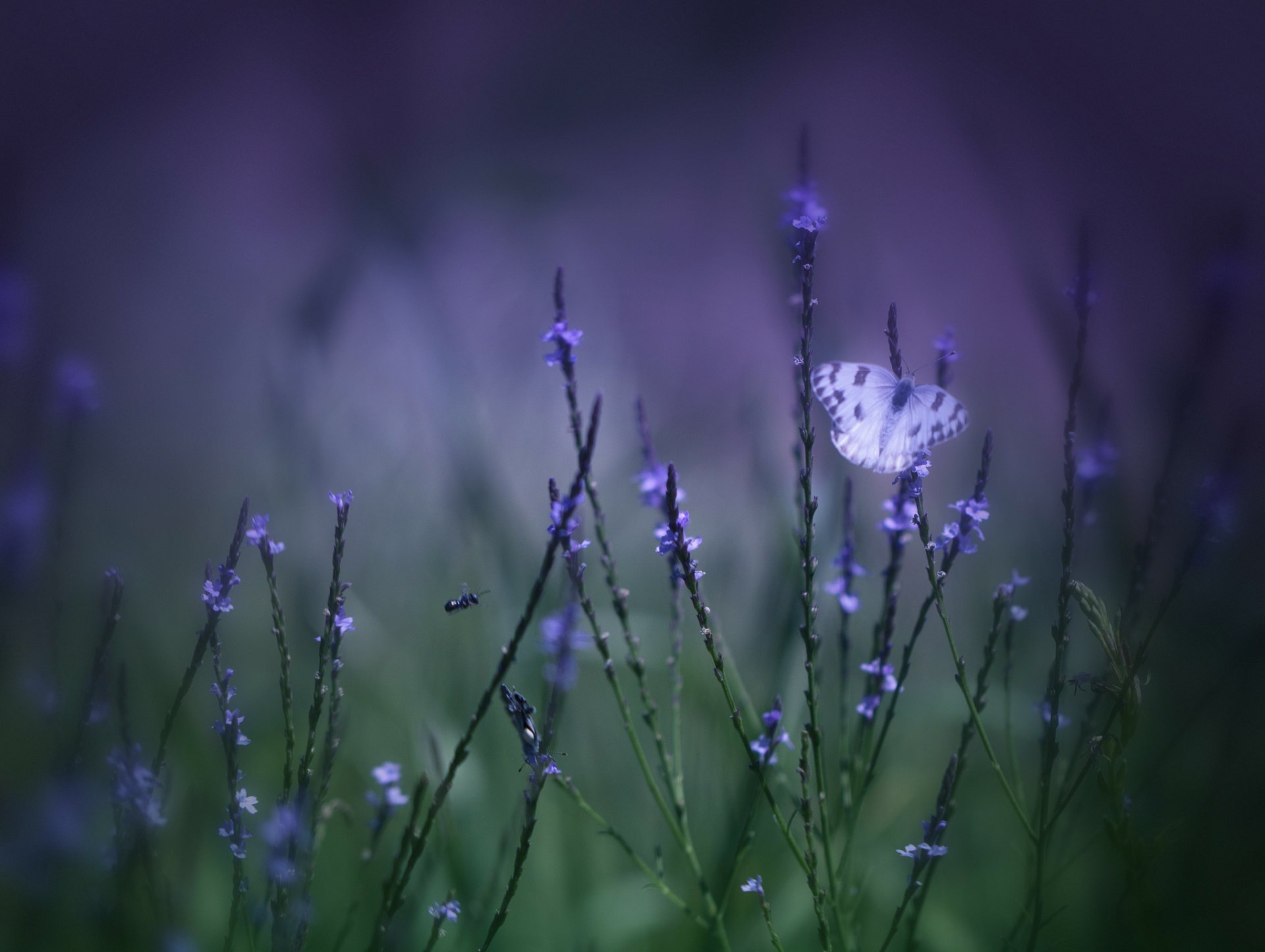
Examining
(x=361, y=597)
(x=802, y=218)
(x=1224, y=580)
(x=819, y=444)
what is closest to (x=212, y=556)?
(x=361, y=597)

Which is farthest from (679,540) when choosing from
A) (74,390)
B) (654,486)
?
(74,390)

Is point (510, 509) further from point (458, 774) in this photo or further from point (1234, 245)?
point (1234, 245)

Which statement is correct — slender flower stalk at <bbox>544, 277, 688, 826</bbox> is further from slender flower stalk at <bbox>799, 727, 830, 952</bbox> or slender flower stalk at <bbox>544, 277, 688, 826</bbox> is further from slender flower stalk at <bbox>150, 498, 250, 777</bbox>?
slender flower stalk at <bbox>150, 498, 250, 777</bbox>

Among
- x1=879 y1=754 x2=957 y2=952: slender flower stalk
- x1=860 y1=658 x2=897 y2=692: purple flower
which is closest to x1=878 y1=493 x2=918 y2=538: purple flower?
x1=860 y1=658 x2=897 y2=692: purple flower

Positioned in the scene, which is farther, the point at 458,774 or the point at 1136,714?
the point at 458,774

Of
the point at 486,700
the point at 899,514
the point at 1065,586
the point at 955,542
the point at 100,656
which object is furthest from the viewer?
the point at 899,514

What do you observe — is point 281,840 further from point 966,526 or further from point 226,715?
point 966,526

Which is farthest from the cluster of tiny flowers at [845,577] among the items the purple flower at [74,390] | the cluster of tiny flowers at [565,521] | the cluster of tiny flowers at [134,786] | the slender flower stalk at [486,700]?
the purple flower at [74,390]
